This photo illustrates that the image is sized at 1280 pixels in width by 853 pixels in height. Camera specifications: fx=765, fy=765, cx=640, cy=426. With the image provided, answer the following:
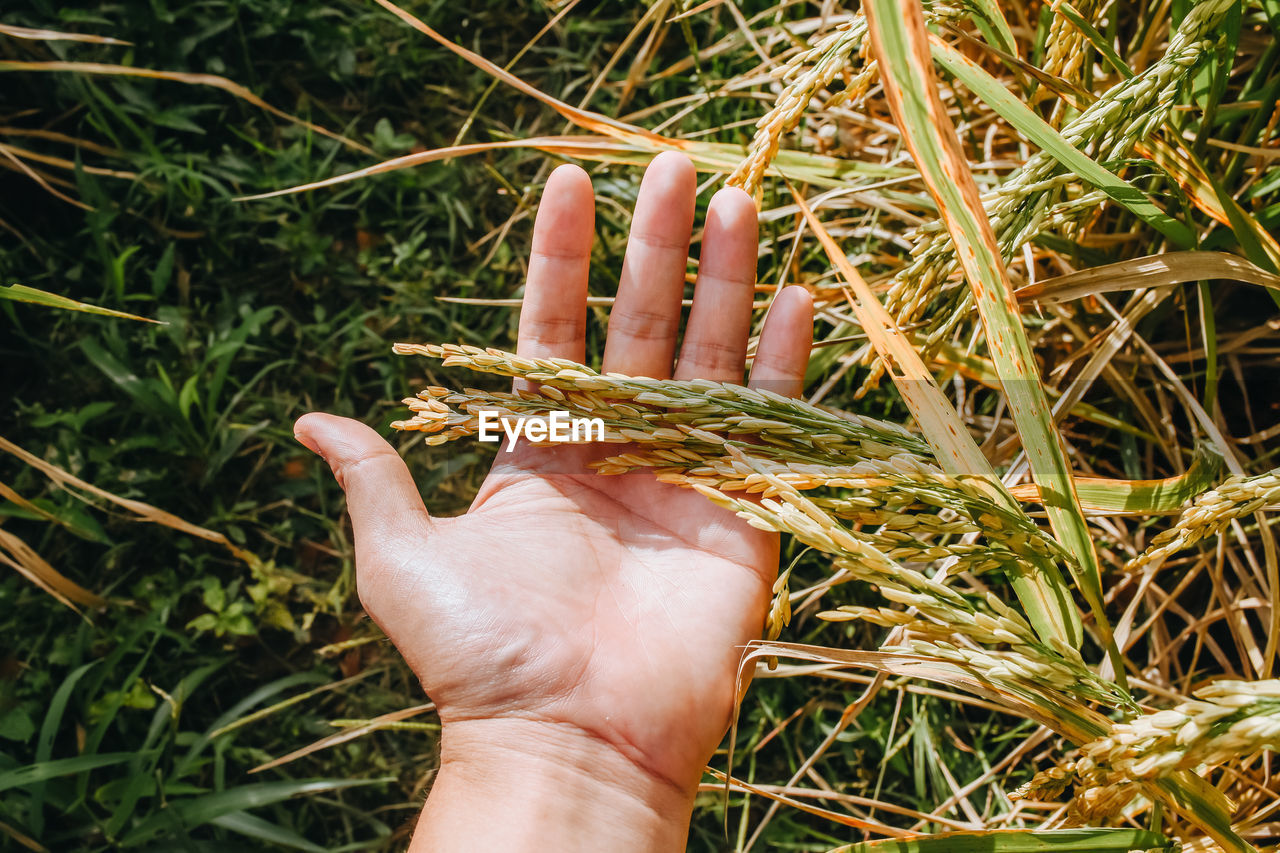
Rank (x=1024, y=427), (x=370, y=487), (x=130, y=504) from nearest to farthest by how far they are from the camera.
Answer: (x=1024, y=427) < (x=370, y=487) < (x=130, y=504)

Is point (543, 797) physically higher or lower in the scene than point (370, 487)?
lower

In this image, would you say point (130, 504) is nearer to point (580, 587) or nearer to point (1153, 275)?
point (580, 587)

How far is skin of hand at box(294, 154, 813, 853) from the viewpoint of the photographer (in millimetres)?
1526

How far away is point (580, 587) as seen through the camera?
1630 millimetres

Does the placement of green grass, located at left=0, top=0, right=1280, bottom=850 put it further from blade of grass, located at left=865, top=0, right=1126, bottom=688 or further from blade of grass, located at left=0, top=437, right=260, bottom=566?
blade of grass, located at left=865, top=0, right=1126, bottom=688

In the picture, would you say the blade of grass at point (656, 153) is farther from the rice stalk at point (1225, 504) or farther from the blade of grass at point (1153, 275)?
the rice stalk at point (1225, 504)

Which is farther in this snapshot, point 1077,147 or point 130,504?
point 130,504

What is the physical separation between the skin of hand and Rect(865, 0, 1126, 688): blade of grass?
2.11 feet

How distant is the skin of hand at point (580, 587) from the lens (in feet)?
5.01

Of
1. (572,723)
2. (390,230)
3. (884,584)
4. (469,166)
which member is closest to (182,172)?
(390,230)

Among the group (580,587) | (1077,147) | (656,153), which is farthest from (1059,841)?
(656,153)

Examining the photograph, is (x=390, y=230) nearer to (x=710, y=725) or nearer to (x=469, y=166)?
(x=469, y=166)
